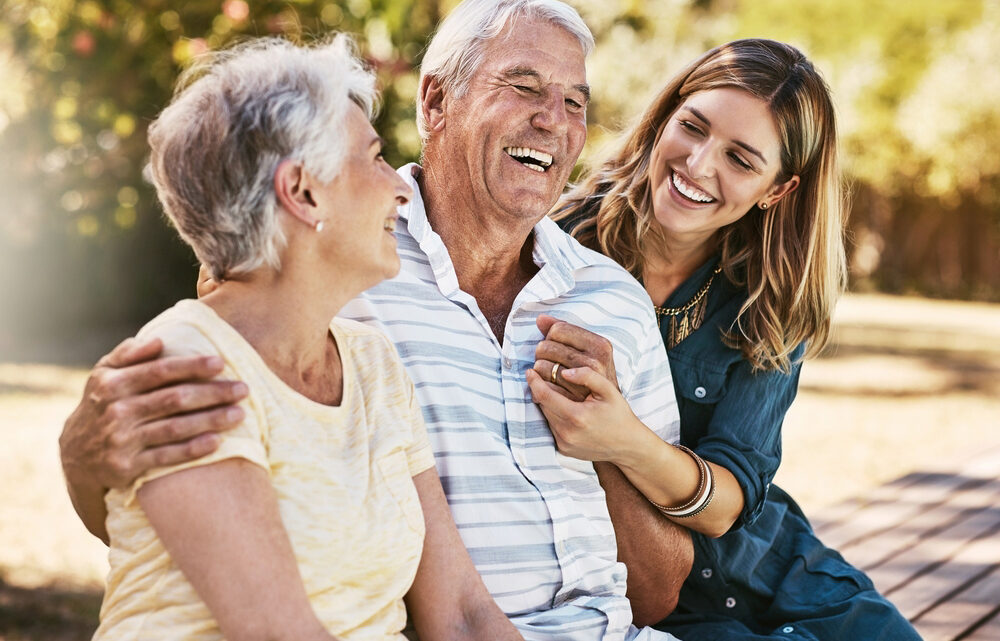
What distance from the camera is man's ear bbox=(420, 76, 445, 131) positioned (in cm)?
226

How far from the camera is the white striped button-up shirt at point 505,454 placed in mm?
2035

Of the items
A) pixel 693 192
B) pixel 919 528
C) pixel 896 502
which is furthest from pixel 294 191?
pixel 896 502

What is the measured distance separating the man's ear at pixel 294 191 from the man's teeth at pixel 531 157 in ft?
2.26

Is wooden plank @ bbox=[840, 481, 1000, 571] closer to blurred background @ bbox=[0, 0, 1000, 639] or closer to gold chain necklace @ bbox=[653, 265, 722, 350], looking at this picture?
blurred background @ bbox=[0, 0, 1000, 639]

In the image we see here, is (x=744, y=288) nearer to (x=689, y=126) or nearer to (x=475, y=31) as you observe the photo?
(x=689, y=126)

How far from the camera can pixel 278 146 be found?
1.52m

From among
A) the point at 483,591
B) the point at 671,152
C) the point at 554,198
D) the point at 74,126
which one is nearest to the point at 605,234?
the point at 671,152

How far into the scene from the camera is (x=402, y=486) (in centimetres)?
172

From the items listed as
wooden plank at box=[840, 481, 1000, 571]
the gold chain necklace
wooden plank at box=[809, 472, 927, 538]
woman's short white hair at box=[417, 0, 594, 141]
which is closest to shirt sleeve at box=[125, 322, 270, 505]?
woman's short white hair at box=[417, 0, 594, 141]

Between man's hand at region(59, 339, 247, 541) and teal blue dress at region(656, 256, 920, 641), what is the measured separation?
1314mm

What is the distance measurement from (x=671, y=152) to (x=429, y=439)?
42.8 inches

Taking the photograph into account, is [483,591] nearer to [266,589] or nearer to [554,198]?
[266,589]

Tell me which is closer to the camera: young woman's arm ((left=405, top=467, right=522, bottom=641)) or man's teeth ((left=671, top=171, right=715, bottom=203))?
young woman's arm ((left=405, top=467, right=522, bottom=641))

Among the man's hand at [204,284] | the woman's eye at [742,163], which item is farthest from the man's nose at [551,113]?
the man's hand at [204,284]
